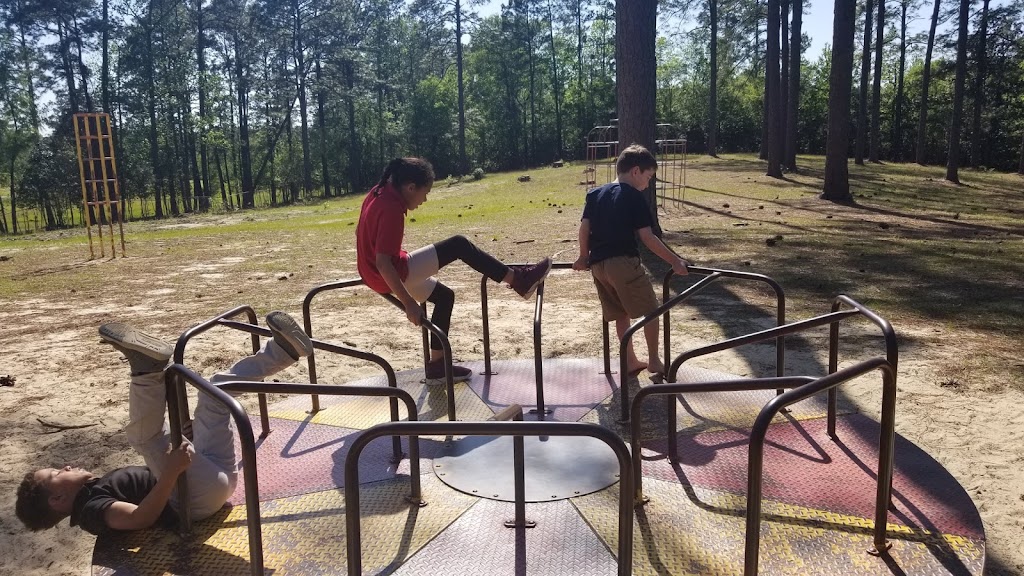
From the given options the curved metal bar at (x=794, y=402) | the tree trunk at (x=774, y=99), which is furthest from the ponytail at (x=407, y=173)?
the tree trunk at (x=774, y=99)

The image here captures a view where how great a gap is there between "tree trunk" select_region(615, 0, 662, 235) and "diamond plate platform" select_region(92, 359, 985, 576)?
7169 mm

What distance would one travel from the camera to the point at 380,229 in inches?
165

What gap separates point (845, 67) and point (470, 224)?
860 cm

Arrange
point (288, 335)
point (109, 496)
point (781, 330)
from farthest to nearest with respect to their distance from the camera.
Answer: point (781, 330) → point (288, 335) → point (109, 496)

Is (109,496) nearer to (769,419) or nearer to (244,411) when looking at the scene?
(244,411)

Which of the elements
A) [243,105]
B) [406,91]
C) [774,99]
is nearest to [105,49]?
[243,105]

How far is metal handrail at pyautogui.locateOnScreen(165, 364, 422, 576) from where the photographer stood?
2.29 metres

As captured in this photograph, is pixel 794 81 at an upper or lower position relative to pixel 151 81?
lower

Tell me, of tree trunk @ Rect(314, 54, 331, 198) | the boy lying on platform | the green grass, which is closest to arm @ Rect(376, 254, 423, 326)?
the boy lying on platform

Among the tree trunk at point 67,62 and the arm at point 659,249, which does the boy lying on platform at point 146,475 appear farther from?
the tree trunk at point 67,62

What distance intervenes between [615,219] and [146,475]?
2.98m

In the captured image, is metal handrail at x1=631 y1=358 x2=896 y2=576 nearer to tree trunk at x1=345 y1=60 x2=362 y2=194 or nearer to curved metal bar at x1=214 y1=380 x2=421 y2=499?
curved metal bar at x1=214 y1=380 x2=421 y2=499

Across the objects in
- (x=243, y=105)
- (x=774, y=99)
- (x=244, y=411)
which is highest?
(x=243, y=105)

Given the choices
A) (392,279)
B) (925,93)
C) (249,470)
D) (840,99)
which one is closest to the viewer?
(249,470)
